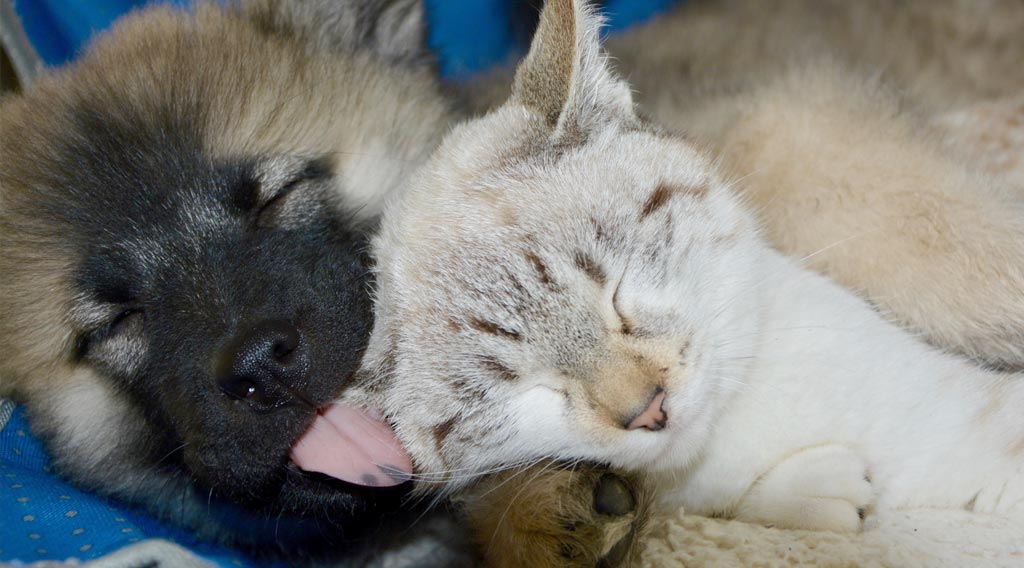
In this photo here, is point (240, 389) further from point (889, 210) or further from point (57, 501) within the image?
point (889, 210)

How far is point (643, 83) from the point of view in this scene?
6.35 ft

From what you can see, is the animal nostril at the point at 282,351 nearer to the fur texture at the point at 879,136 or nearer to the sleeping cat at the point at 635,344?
the sleeping cat at the point at 635,344

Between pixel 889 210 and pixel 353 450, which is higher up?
pixel 889 210

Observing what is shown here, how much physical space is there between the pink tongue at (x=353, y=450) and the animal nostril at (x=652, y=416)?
35 centimetres

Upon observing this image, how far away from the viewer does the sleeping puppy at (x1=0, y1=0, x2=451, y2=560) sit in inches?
52.9

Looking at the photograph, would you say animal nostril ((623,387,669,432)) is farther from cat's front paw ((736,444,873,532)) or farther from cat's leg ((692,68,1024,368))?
cat's leg ((692,68,1024,368))

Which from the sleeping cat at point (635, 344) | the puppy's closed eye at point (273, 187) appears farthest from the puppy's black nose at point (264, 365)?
the puppy's closed eye at point (273, 187)

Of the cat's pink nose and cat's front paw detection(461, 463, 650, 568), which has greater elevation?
the cat's pink nose

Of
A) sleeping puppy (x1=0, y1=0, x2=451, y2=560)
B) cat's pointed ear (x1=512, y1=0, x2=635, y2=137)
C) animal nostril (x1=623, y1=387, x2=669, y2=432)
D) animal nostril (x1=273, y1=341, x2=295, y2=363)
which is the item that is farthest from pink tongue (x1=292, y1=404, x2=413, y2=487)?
cat's pointed ear (x1=512, y1=0, x2=635, y2=137)

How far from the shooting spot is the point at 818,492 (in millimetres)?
1321

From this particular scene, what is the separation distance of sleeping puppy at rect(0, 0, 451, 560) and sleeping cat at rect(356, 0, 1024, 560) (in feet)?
0.44

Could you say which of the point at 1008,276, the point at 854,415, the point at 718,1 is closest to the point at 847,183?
the point at 1008,276

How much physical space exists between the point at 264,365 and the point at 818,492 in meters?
0.84

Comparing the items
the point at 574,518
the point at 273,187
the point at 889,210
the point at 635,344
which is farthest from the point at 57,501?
the point at 889,210
